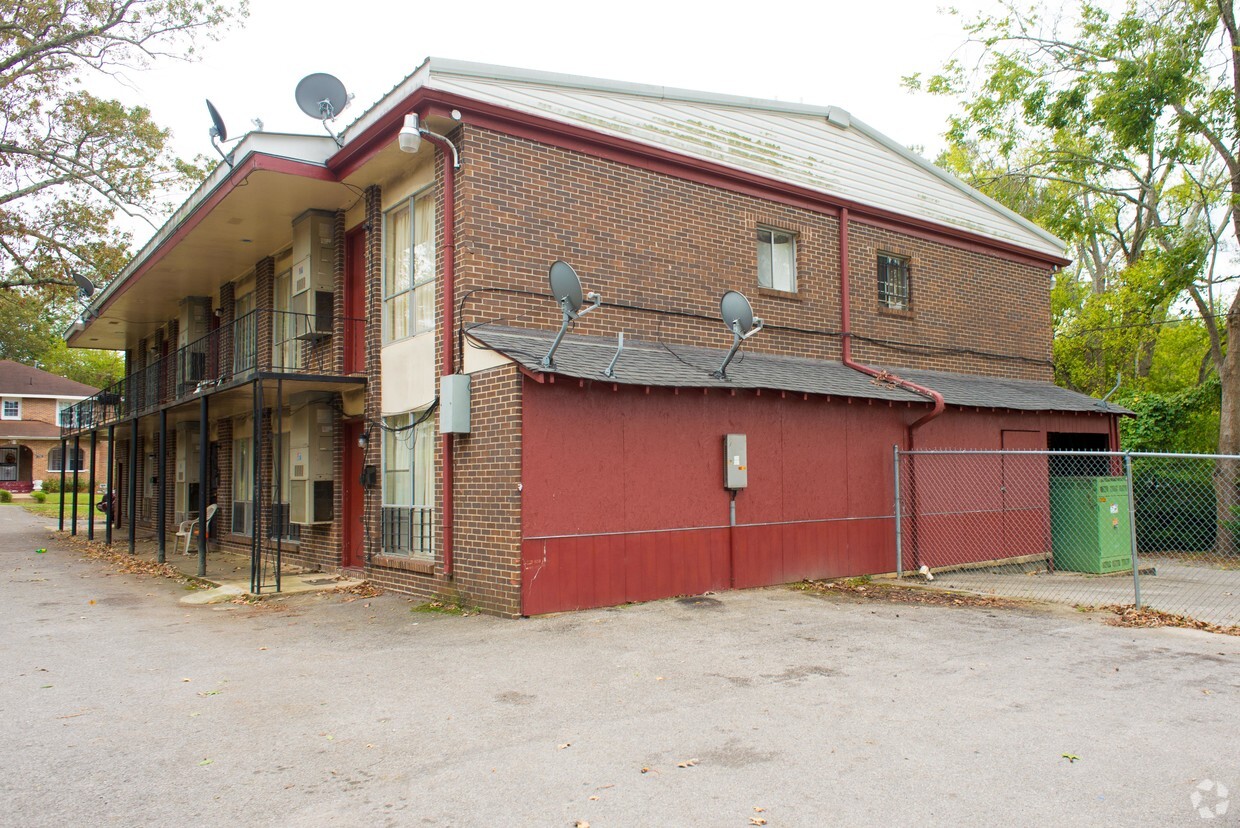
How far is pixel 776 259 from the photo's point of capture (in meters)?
13.3

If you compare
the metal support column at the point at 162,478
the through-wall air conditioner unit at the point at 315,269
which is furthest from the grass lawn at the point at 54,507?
the through-wall air conditioner unit at the point at 315,269

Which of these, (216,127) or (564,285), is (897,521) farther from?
(216,127)

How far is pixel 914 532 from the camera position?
12922 millimetres

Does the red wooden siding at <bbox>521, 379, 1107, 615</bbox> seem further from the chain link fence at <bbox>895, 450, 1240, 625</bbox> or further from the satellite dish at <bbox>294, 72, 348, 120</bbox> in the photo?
the satellite dish at <bbox>294, 72, 348, 120</bbox>

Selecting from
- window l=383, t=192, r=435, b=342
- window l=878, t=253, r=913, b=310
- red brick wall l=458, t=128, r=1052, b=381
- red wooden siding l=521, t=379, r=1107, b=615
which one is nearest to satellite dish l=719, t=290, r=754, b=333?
red wooden siding l=521, t=379, r=1107, b=615

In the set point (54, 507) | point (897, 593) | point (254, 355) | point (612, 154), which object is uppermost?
point (612, 154)

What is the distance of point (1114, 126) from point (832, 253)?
28.6ft

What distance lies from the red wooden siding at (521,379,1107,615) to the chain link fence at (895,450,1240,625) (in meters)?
0.35

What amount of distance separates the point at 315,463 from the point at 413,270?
137 inches

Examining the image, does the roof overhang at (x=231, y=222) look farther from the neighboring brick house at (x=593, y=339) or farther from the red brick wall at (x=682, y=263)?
the red brick wall at (x=682, y=263)

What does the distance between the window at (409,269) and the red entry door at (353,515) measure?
2009mm

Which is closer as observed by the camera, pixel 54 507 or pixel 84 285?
pixel 84 285

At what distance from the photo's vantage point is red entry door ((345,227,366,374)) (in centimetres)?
1273

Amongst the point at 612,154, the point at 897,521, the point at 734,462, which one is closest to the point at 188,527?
the point at 612,154
